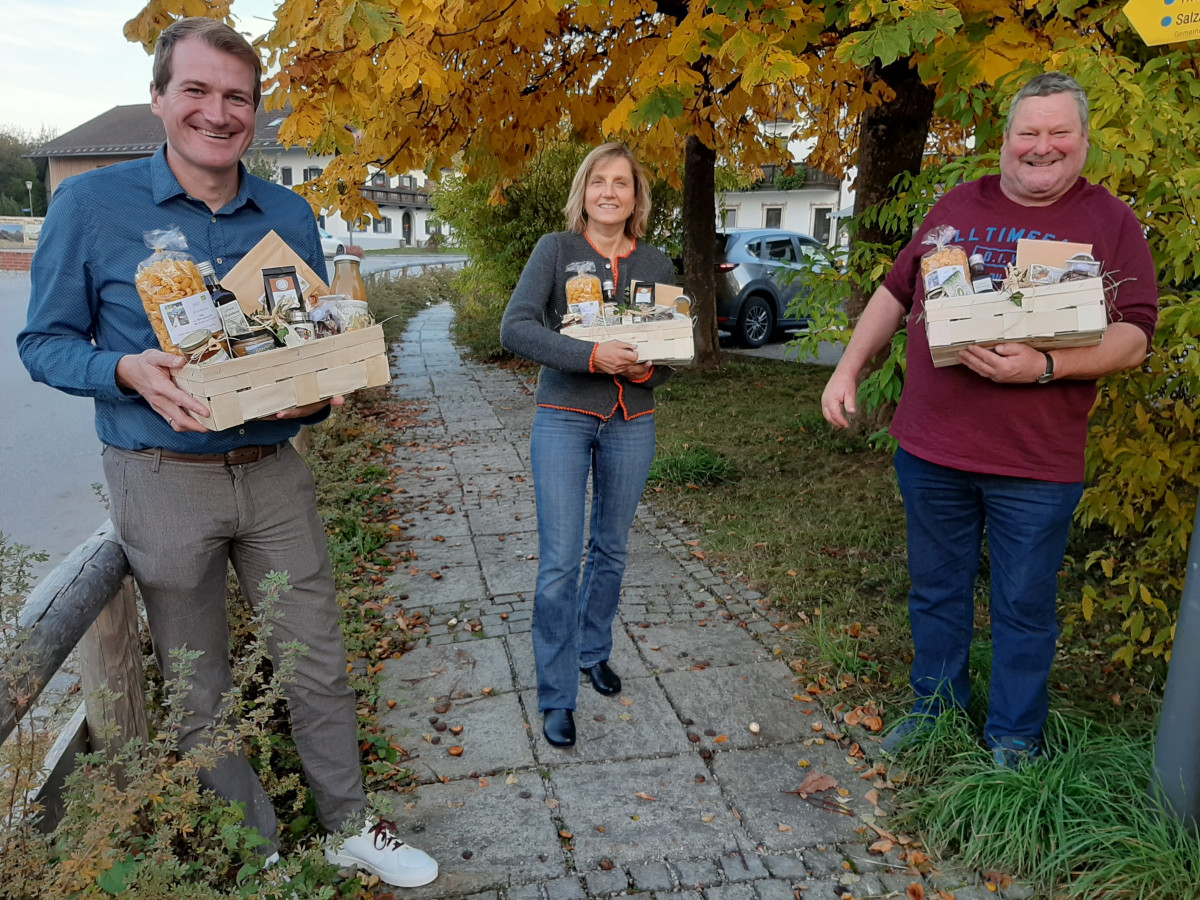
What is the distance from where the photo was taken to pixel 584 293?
10.0 ft

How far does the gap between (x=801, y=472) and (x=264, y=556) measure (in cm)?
526

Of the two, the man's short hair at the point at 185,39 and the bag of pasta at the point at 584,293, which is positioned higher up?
the man's short hair at the point at 185,39

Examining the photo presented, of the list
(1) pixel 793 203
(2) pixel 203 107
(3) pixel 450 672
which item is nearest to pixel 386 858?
(3) pixel 450 672

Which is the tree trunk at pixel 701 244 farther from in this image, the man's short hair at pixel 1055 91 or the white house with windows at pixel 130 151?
the white house with windows at pixel 130 151

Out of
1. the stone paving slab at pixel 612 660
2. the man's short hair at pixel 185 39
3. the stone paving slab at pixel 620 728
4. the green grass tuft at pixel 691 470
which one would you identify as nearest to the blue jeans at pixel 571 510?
the stone paving slab at pixel 620 728

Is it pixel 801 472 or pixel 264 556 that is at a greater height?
pixel 264 556

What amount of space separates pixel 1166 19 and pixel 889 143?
190 inches

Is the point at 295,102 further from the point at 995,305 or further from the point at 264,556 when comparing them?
the point at 995,305

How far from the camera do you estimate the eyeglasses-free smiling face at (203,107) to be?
6.93 feet

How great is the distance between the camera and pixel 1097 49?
3125 mm

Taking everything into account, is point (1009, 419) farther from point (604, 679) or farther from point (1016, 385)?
point (604, 679)

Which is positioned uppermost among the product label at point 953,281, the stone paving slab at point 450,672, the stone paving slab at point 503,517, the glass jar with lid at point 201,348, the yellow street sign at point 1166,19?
the yellow street sign at point 1166,19

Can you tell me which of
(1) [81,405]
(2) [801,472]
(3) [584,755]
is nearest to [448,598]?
(3) [584,755]

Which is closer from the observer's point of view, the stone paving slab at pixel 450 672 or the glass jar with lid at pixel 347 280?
the glass jar with lid at pixel 347 280
